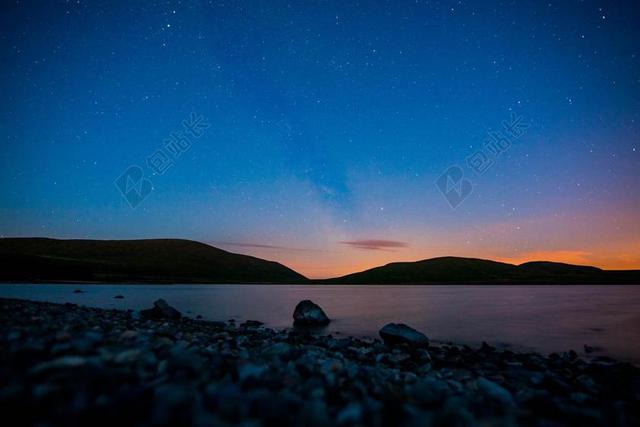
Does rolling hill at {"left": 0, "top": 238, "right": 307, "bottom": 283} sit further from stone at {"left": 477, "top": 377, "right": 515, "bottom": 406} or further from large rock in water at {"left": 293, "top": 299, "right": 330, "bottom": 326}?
stone at {"left": 477, "top": 377, "right": 515, "bottom": 406}

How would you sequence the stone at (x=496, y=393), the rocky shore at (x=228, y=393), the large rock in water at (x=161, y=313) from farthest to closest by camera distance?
the large rock in water at (x=161, y=313) < the stone at (x=496, y=393) < the rocky shore at (x=228, y=393)

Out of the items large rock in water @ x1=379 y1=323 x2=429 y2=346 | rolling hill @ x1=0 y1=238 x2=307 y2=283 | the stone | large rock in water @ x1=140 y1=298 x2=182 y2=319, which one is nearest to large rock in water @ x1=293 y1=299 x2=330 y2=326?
large rock in water @ x1=140 y1=298 x2=182 y2=319

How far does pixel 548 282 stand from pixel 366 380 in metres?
204

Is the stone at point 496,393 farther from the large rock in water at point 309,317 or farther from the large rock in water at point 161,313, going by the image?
the large rock in water at point 161,313

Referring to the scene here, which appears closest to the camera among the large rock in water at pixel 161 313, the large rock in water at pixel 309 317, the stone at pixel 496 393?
the stone at pixel 496 393

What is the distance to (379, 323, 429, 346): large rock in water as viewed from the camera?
15.9 m

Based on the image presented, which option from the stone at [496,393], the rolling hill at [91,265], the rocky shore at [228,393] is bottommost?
the stone at [496,393]

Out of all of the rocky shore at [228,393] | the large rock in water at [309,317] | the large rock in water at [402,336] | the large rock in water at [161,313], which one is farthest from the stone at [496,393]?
the large rock in water at [161,313]

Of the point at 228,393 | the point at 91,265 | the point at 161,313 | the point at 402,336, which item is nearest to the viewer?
the point at 228,393

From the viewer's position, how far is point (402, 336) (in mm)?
15984

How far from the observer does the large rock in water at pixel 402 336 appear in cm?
1585

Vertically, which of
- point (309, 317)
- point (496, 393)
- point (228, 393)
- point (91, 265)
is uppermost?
point (91, 265)

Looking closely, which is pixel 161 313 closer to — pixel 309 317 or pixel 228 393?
pixel 309 317

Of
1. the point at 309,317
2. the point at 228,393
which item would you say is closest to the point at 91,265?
the point at 309,317
